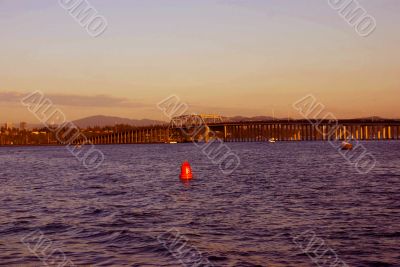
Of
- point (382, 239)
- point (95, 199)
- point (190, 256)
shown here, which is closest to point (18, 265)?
point (190, 256)

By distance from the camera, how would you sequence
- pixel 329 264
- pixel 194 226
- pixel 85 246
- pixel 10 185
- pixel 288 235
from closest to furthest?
pixel 329 264 < pixel 85 246 < pixel 288 235 < pixel 194 226 < pixel 10 185

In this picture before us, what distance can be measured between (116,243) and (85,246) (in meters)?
1.22

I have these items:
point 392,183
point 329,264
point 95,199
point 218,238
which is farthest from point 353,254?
point 392,183

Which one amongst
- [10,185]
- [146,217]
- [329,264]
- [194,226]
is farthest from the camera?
[10,185]

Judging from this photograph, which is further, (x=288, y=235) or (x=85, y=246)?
(x=288, y=235)

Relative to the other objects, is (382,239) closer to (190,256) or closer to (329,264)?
(329,264)

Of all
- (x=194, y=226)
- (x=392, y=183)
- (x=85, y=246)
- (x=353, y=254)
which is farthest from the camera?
(x=392, y=183)

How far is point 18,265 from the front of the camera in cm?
1905

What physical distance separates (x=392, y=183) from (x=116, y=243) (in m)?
31.1

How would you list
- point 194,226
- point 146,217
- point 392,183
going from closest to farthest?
point 194,226
point 146,217
point 392,183

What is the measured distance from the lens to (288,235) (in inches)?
926

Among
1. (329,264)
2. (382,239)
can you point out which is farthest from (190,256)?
(382,239)

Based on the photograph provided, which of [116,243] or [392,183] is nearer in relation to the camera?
[116,243]

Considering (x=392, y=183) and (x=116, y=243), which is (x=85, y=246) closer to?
(x=116, y=243)
